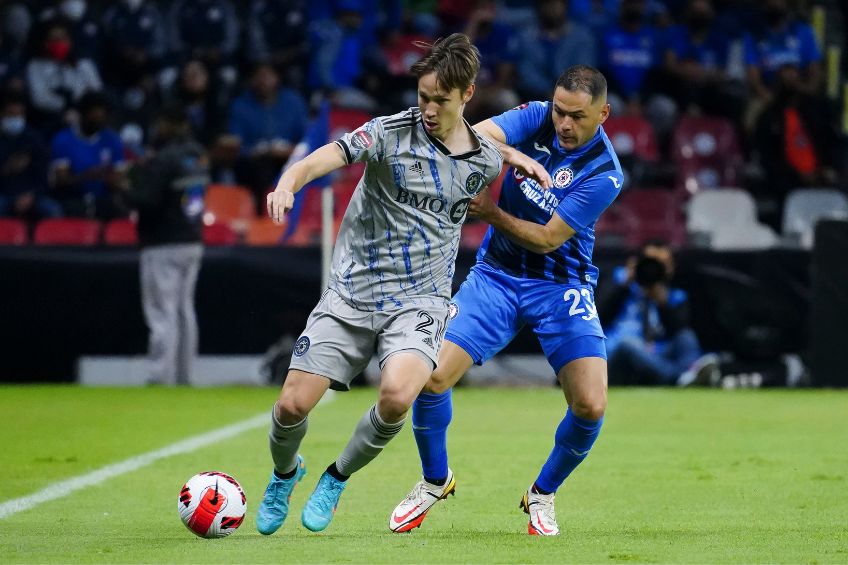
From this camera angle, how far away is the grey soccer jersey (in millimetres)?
6102

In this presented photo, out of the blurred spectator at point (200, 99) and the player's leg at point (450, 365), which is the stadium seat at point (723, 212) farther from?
the player's leg at point (450, 365)

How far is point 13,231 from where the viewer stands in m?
15.2

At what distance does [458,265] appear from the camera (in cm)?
1412

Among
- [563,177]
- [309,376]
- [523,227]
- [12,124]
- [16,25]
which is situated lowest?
[12,124]

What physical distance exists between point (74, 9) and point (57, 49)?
3.72 ft

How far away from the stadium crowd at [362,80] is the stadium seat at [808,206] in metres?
0.26

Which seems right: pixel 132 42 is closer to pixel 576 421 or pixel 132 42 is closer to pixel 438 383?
pixel 438 383

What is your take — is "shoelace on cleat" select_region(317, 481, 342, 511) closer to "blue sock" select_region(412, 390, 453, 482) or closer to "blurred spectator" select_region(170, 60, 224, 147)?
"blue sock" select_region(412, 390, 453, 482)

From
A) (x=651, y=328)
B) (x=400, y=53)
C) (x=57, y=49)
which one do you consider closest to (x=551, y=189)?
(x=651, y=328)

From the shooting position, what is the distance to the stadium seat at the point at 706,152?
17.0 meters

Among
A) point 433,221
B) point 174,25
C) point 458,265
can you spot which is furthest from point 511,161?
point 174,25

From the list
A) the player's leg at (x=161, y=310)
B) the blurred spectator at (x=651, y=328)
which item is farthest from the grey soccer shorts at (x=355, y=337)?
the player's leg at (x=161, y=310)

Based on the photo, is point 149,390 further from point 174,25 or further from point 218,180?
point 174,25

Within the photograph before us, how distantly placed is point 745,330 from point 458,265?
2.85 meters
